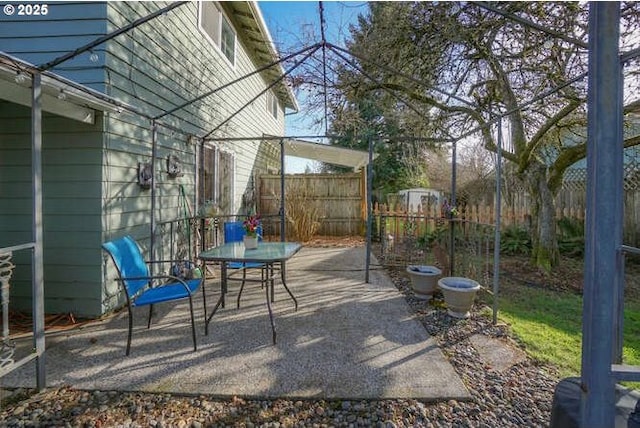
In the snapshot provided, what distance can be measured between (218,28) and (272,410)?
6773 millimetres

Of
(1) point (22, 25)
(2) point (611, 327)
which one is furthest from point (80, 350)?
(2) point (611, 327)

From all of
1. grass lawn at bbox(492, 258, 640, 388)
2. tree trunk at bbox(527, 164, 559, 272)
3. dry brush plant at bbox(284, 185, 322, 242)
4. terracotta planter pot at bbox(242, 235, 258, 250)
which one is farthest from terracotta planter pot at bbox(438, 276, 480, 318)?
dry brush plant at bbox(284, 185, 322, 242)

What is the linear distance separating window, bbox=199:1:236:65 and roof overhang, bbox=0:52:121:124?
3.45 meters

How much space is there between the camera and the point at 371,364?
2568mm

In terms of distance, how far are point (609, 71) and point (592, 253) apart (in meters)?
0.72

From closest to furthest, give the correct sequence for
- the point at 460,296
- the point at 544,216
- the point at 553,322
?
the point at 460,296, the point at 553,322, the point at 544,216

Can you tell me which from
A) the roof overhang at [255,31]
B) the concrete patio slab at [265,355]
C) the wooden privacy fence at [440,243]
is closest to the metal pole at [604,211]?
the concrete patio slab at [265,355]

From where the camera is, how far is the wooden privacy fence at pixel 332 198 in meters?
9.51

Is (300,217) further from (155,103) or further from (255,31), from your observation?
(155,103)

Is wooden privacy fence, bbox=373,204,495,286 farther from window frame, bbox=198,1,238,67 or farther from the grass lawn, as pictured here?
window frame, bbox=198,1,238,67

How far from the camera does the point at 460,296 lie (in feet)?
11.5

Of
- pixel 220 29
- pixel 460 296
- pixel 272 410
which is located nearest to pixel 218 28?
pixel 220 29

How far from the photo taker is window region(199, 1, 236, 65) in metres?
5.93

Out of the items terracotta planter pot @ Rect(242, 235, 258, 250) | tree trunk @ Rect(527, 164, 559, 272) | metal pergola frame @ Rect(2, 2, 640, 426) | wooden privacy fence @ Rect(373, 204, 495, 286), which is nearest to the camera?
metal pergola frame @ Rect(2, 2, 640, 426)
